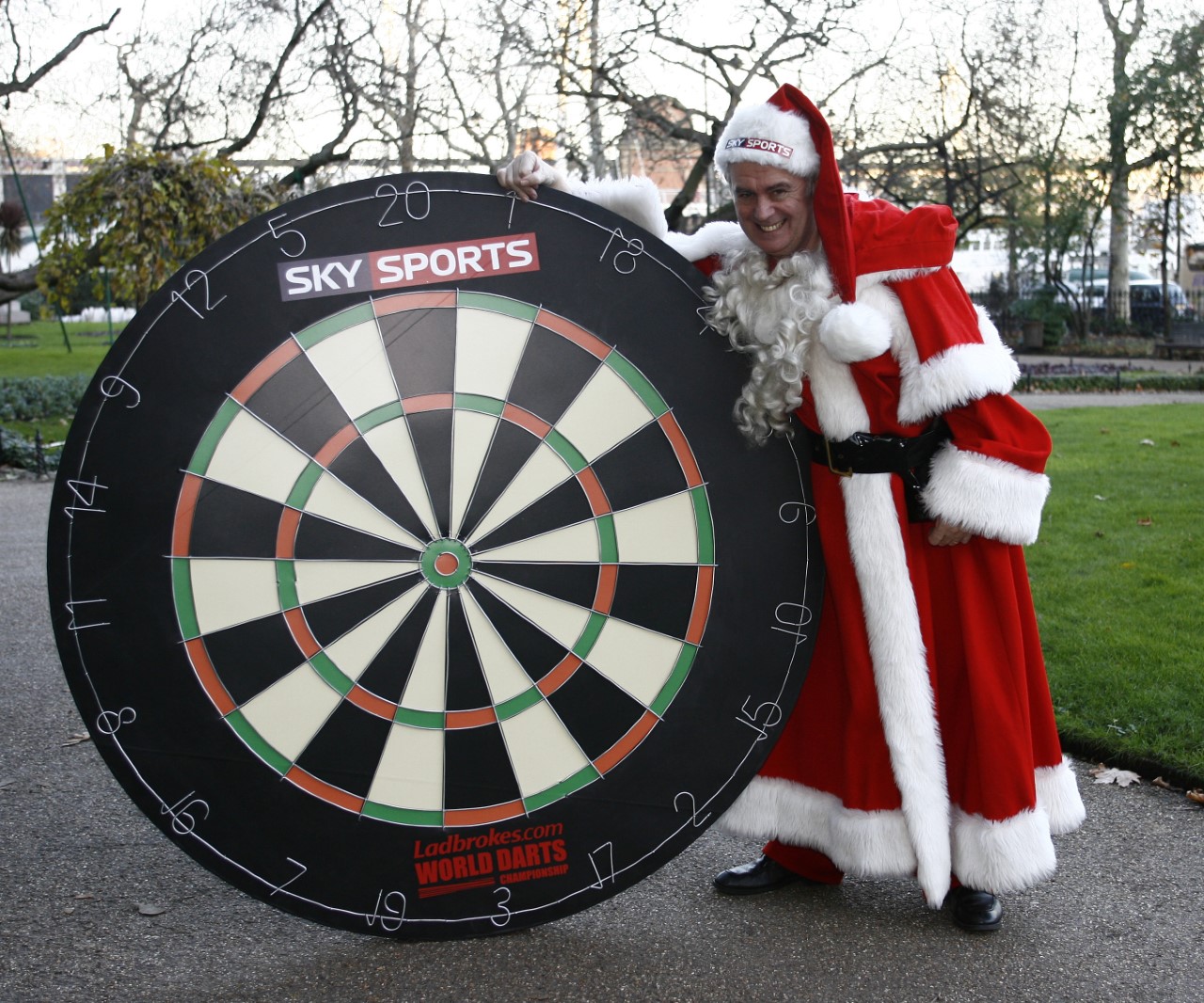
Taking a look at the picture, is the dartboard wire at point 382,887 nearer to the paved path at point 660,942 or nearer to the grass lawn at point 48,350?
the paved path at point 660,942

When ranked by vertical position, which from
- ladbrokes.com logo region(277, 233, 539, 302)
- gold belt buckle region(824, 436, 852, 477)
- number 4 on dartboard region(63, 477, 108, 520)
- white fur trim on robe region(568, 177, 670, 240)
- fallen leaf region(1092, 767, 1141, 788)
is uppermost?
white fur trim on robe region(568, 177, 670, 240)

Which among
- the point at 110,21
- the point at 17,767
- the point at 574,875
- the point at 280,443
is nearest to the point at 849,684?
the point at 574,875

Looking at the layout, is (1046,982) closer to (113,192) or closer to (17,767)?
(17,767)

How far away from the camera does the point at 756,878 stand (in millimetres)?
2977

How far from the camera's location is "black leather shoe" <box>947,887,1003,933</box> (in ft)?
8.94

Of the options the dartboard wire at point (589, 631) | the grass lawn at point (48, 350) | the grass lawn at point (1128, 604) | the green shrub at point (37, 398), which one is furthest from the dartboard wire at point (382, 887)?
the grass lawn at point (48, 350)

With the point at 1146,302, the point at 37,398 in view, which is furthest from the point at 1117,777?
the point at 1146,302

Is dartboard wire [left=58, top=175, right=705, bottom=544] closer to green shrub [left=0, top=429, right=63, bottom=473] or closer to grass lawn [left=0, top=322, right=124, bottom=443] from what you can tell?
grass lawn [left=0, top=322, right=124, bottom=443]

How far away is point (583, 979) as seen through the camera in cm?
255

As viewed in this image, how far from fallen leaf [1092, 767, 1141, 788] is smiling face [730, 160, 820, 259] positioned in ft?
6.67

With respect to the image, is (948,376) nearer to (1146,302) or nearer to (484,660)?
(484,660)

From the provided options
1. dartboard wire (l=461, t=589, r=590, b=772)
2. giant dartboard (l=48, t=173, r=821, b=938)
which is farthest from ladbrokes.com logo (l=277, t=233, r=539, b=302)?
dartboard wire (l=461, t=589, r=590, b=772)

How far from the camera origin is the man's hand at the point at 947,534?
105 inches

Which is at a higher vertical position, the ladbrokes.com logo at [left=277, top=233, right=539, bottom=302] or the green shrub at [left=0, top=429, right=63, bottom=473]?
the ladbrokes.com logo at [left=277, top=233, right=539, bottom=302]
